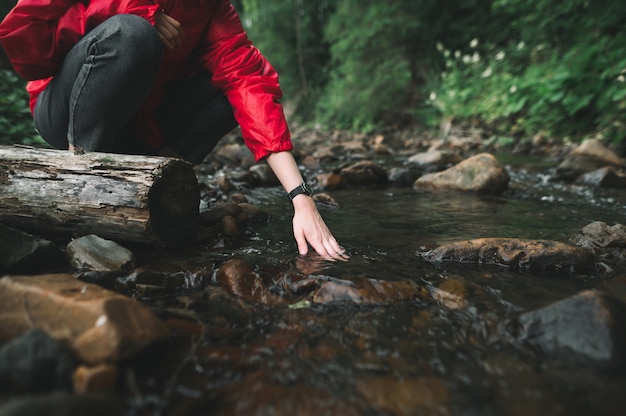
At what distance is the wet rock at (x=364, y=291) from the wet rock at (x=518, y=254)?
41 cm

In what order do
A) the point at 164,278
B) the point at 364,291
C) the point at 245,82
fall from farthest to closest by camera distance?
1. the point at 245,82
2. the point at 164,278
3. the point at 364,291

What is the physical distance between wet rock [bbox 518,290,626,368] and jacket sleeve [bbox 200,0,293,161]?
129 centimetres

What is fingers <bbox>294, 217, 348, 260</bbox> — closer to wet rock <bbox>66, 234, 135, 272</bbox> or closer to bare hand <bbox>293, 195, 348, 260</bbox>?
bare hand <bbox>293, 195, 348, 260</bbox>

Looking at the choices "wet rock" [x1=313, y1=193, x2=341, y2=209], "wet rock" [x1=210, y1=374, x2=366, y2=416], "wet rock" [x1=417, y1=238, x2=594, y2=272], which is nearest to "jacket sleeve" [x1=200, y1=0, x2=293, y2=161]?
"wet rock" [x1=417, y1=238, x2=594, y2=272]

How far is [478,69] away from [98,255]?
9549mm

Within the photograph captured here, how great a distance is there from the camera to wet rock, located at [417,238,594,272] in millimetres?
1617

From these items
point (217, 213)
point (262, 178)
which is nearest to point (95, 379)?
point (217, 213)

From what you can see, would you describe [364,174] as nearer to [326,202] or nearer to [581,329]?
[326,202]

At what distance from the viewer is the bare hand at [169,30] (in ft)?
6.06

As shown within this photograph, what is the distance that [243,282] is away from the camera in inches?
58.7

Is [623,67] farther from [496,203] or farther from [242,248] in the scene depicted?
[242,248]

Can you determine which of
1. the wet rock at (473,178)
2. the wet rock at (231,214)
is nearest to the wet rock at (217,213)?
the wet rock at (231,214)

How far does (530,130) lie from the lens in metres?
6.34

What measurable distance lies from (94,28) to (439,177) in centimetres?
301
